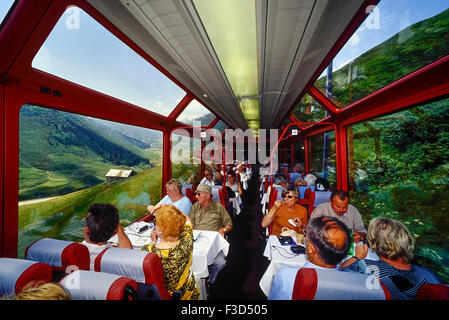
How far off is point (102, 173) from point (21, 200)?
114 cm

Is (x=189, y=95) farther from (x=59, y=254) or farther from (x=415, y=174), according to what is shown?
(x=415, y=174)

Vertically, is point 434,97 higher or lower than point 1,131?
higher

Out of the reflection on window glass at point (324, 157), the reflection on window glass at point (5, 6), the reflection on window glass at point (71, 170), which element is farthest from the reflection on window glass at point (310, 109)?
the reflection on window glass at point (5, 6)

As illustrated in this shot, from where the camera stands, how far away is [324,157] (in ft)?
16.7

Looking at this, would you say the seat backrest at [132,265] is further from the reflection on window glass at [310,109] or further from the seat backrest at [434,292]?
the reflection on window glass at [310,109]

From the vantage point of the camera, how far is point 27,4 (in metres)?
1.31

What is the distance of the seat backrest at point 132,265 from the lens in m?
1.06

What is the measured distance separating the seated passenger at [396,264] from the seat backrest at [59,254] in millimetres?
2248

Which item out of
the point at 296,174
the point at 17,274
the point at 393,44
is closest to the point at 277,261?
the point at 17,274

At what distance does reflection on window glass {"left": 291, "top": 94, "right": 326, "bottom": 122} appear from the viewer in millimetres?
4457

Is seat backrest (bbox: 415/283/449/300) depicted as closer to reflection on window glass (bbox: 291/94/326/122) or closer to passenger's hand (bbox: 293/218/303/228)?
passenger's hand (bbox: 293/218/303/228)

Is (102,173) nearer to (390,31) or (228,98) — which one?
(228,98)

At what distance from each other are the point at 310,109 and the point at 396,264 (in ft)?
13.9
